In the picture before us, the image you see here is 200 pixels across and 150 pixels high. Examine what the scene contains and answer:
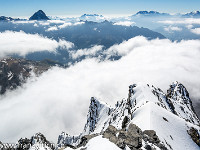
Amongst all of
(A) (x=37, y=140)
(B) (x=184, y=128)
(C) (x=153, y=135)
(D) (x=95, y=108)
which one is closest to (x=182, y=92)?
(D) (x=95, y=108)

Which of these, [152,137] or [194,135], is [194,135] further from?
[152,137]

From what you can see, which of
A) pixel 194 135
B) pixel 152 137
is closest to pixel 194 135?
pixel 194 135

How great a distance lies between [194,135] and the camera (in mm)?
62688

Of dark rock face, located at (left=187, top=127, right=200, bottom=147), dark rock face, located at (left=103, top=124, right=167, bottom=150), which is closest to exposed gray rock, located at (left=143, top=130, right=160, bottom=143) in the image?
dark rock face, located at (left=103, top=124, right=167, bottom=150)

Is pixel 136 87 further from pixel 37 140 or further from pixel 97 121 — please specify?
pixel 37 140

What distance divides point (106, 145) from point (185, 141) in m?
39.4

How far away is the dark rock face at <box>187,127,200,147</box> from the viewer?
60.4m

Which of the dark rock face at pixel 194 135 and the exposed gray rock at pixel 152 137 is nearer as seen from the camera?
the exposed gray rock at pixel 152 137

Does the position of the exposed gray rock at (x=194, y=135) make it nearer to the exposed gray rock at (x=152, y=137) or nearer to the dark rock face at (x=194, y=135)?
the dark rock face at (x=194, y=135)

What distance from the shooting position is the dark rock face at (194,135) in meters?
60.4

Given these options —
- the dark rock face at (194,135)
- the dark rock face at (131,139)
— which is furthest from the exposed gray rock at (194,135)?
the dark rock face at (131,139)

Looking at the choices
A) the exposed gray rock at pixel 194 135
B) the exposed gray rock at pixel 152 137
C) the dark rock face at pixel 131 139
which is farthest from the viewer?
the exposed gray rock at pixel 194 135

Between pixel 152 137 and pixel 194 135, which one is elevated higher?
pixel 152 137

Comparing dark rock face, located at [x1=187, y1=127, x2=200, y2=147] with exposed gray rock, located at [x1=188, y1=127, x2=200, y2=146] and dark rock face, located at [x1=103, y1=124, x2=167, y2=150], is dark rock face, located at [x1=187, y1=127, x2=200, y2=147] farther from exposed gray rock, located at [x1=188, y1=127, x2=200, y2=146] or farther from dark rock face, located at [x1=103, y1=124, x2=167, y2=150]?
dark rock face, located at [x1=103, y1=124, x2=167, y2=150]
